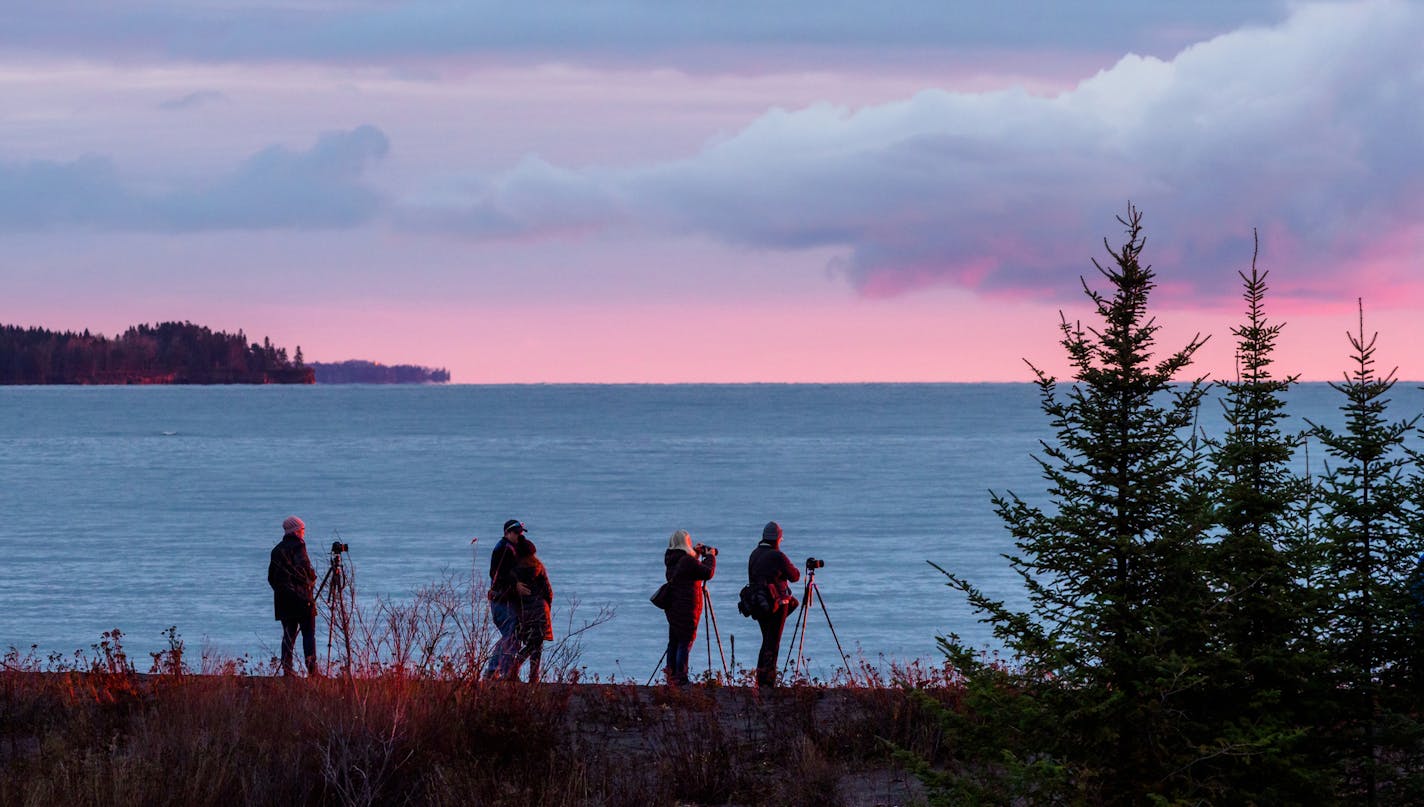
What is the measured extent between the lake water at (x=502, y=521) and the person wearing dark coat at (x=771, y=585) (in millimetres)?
9525

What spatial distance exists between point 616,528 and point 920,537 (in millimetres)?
12074

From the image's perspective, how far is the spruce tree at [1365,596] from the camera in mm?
8562

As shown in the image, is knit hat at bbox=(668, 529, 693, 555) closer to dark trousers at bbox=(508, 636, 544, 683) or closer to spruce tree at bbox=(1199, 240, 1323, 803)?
dark trousers at bbox=(508, 636, 544, 683)

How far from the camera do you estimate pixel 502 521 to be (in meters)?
61.7

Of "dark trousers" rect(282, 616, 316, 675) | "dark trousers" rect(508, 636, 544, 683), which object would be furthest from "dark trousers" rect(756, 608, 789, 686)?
"dark trousers" rect(282, 616, 316, 675)

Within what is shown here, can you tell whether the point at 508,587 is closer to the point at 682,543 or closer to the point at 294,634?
the point at 682,543

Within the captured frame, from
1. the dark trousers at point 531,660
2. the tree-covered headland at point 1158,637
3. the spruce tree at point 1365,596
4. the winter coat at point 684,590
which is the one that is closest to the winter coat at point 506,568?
the dark trousers at point 531,660

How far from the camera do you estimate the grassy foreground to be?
1070cm

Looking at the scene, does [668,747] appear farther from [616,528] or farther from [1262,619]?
[616,528]

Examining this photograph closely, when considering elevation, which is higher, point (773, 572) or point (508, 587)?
point (773, 572)

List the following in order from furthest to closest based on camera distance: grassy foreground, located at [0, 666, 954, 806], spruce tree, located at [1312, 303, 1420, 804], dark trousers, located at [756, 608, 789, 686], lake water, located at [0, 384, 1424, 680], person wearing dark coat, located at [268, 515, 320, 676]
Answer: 1. lake water, located at [0, 384, 1424, 680]
2. person wearing dark coat, located at [268, 515, 320, 676]
3. dark trousers, located at [756, 608, 789, 686]
4. grassy foreground, located at [0, 666, 954, 806]
5. spruce tree, located at [1312, 303, 1420, 804]

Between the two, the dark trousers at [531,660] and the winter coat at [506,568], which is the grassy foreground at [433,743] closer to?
the dark trousers at [531,660]

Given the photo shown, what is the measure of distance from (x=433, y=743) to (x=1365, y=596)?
710 cm

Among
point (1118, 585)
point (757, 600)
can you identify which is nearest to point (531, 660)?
point (757, 600)
